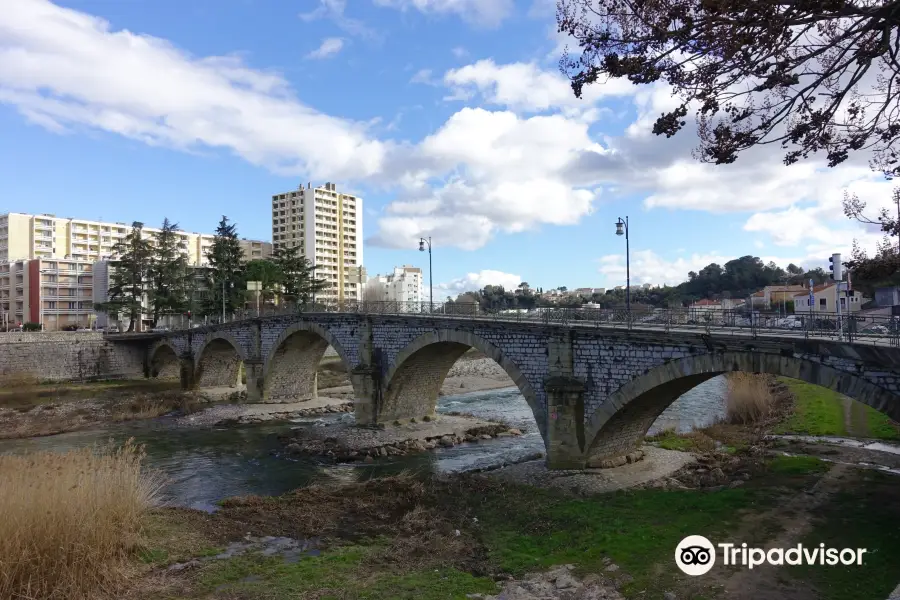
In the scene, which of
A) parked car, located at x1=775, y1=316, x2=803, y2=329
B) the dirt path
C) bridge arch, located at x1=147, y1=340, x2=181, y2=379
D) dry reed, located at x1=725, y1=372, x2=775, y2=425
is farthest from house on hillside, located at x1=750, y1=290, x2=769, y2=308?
bridge arch, located at x1=147, y1=340, x2=181, y2=379

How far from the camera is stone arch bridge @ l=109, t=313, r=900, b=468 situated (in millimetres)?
13195

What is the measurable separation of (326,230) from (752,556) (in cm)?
9179

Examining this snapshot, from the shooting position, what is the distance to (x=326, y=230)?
321ft

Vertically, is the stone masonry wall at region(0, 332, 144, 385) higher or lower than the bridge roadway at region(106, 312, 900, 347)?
lower

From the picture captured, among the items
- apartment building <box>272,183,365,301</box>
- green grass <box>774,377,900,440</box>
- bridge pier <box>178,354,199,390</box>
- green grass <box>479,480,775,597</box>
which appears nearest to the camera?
green grass <box>479,480,775,597</box>

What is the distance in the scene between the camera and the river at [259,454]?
19603mm

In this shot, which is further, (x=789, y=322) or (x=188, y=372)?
(x=188, y=372)

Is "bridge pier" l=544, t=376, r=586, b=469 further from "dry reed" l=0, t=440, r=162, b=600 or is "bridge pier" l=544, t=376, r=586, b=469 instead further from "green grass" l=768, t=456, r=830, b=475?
"dry reed" l=0, t=440, r=162, b=600

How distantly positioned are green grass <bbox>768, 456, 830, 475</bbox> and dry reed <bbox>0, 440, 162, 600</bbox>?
1677cm

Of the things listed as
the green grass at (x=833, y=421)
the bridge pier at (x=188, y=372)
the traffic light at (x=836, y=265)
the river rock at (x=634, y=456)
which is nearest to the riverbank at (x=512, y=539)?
the river rock at (x=634, y=456)

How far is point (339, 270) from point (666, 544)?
92809 millimetres

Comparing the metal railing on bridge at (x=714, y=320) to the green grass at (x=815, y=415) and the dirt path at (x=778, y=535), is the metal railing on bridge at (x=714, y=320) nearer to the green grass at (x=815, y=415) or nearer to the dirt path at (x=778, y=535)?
the dirt path at (x=778, y=535)

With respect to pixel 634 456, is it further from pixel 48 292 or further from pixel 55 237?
pixel 55 237

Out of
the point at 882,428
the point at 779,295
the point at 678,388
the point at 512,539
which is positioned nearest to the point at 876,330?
the point at 678,388
